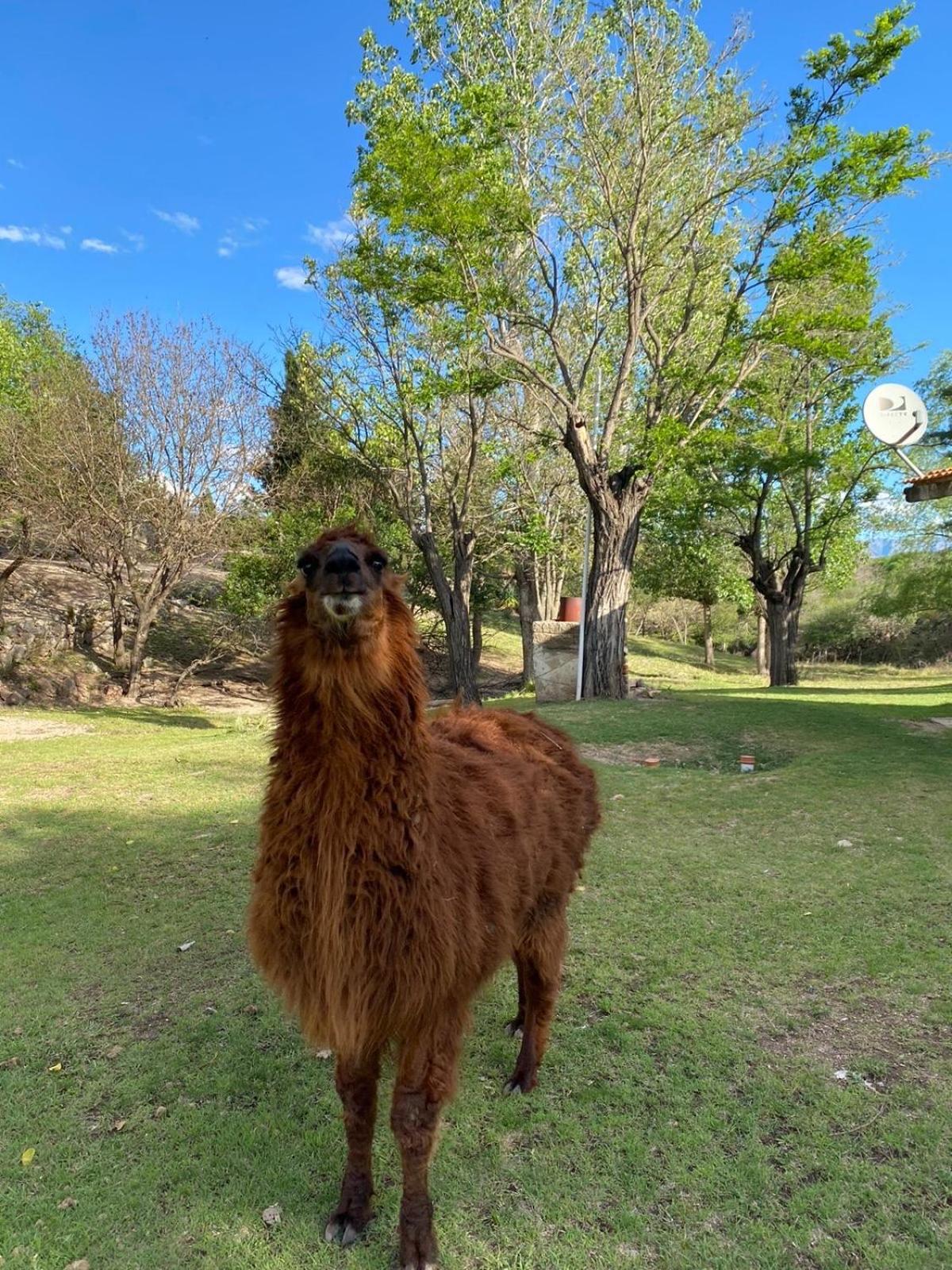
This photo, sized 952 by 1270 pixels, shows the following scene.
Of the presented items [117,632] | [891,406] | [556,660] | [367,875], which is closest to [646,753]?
[891,406]

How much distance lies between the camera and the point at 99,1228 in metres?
2.25

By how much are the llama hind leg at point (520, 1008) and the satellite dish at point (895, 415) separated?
8337mm

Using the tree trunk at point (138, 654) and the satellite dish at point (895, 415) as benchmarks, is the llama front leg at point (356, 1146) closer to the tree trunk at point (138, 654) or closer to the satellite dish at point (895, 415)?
the satellite dish at point (895, 415)

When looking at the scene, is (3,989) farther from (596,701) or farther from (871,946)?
(596,701)

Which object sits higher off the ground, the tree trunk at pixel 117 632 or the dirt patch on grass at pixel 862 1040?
the tree trunk at pixel 117 632

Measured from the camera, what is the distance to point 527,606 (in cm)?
2247

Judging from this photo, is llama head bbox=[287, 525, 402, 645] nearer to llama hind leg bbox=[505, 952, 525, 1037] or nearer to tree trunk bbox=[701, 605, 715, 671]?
llama hind leg bbox=[505, 952, 525, 1037]

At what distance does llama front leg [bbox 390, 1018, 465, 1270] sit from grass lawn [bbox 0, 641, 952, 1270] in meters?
0.11

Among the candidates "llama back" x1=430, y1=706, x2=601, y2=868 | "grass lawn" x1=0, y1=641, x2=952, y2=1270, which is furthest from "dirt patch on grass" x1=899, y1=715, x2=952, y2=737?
"llama back" x1=430, y1=706, x2=601, y2=868

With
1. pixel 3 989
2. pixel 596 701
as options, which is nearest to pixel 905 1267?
pixel 3 989

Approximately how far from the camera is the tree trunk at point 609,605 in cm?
1355

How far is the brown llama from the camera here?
1973 millimetres

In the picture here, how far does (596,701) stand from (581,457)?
15.1 ft

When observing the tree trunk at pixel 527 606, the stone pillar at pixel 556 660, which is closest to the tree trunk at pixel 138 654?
the stone pillar at pixel 556 660
